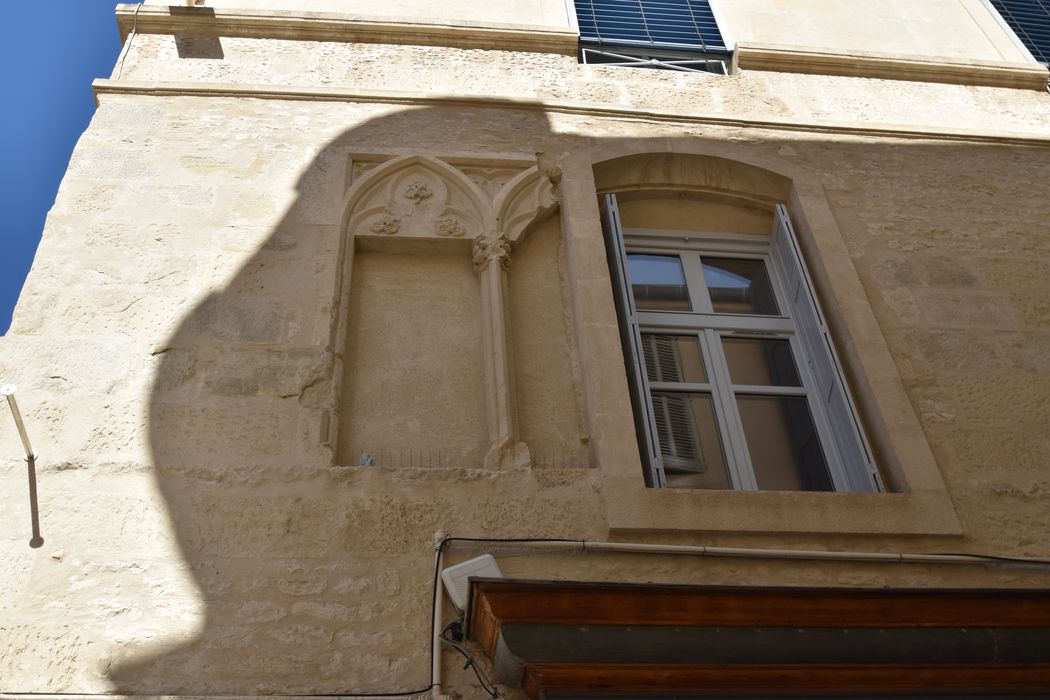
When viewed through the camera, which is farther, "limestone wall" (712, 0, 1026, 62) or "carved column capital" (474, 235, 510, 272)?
"limestone wall" (712, 0, 1026, 62)

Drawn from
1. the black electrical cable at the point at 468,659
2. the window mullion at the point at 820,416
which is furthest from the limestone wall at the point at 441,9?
the black electrical cable at the point at 468,659

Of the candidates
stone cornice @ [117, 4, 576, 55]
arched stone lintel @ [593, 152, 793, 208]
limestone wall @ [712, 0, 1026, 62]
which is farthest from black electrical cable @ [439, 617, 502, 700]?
limestone wall @ [712, 0, 1026, 62]

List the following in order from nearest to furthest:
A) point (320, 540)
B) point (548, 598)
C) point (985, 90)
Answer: point (548, 598) < point (320, 540) < point (985, 90)

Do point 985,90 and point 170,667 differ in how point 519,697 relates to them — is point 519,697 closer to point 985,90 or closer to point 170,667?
point 170,667

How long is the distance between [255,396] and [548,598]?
4.65 feet

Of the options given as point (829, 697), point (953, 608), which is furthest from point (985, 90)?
point (829, 697)

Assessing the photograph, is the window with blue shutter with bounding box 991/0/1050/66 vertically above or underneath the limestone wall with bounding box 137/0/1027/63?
above

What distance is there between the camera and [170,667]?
110 inches

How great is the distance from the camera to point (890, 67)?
5.95 metres

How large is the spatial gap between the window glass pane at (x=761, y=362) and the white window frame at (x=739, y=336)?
3 centimetres

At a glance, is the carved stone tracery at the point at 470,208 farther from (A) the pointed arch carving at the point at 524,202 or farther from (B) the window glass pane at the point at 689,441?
(B) the window glass pane at the point at 689,441

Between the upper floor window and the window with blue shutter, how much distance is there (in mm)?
2329

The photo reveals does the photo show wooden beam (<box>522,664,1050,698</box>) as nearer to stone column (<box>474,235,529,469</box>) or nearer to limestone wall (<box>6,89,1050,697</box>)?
limestone wall (<box>6,89,1050,697</box>)

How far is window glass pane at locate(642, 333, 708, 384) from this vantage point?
418 centimetres
